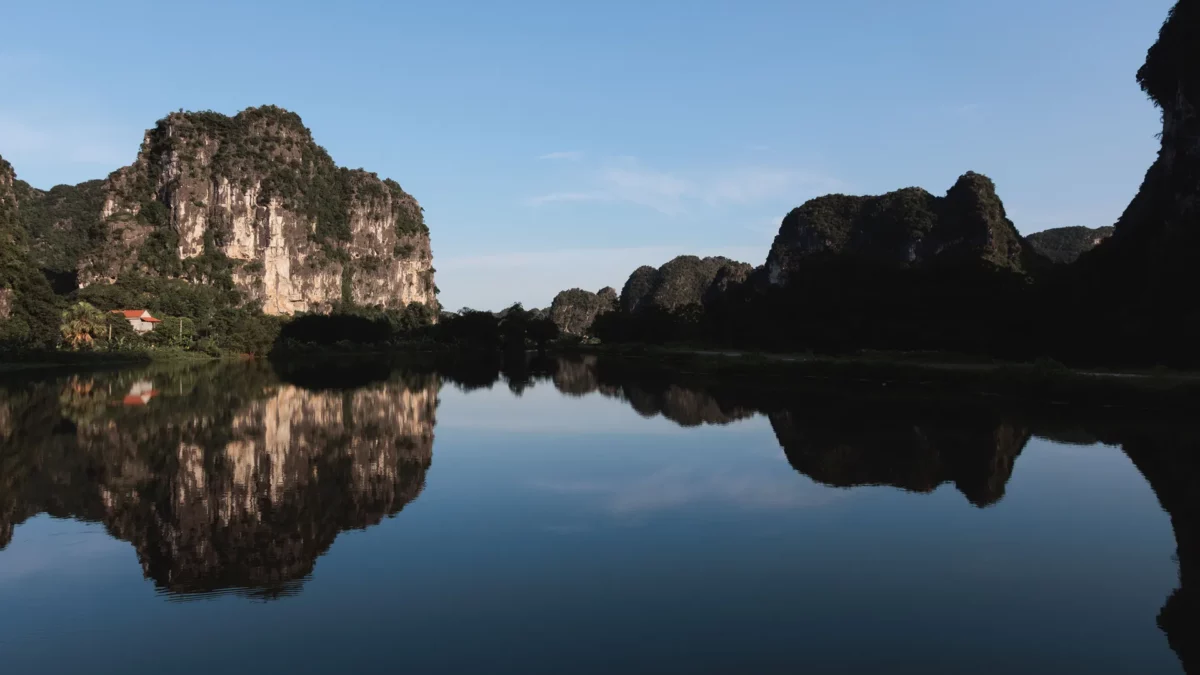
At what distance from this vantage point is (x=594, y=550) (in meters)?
11.8

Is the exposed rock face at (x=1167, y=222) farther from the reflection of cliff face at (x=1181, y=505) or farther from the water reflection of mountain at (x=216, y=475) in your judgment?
the water reflection of mountain at (x=216, y=475)

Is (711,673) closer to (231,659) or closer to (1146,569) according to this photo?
(231,659)

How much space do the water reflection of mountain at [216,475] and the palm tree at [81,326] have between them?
3572cm

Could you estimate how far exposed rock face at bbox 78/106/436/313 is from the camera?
123500mm

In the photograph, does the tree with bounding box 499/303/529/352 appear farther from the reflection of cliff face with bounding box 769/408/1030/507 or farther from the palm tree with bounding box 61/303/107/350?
the reflection of cliff face with bounding box 769/408/1030/507

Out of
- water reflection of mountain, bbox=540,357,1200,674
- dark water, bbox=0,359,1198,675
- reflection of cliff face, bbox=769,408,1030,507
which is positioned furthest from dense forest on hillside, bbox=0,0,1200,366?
dark water, bbox=0,359,1198,675

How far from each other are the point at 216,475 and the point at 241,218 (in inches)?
5428

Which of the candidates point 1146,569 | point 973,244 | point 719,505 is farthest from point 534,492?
point 973,244

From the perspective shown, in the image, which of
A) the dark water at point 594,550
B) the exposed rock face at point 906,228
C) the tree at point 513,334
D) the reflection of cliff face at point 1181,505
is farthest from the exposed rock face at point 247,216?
the reflection of cliff face at point 1181,505

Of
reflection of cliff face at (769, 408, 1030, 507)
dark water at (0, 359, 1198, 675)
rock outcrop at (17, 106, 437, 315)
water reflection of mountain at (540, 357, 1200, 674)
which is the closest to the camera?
dark water at (0, 359, 1198, 675)

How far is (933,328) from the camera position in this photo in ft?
171

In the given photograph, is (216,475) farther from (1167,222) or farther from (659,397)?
(1167,222)

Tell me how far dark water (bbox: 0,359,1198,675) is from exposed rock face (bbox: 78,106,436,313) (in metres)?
113

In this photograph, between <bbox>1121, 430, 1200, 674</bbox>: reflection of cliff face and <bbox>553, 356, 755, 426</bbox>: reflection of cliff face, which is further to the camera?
<bbox>553, 356, 755, 426</bbox>: reflection of cliff face
